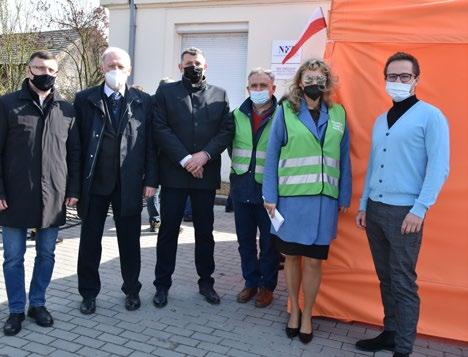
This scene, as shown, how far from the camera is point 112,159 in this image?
378 cm

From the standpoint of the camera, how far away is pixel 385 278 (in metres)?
3.32

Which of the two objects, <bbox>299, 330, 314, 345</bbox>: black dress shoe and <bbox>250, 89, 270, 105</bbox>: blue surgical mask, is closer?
<bbox>299, 330, 314, 345</bbox>: black dress shoe

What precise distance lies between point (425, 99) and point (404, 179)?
0.86 meters

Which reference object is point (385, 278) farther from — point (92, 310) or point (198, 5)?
point (198, 5)

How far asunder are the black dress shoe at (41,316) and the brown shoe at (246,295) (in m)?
1.59

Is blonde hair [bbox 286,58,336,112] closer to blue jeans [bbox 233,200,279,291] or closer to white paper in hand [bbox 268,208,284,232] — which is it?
white paper in hand [bbox 268,208,284,232]

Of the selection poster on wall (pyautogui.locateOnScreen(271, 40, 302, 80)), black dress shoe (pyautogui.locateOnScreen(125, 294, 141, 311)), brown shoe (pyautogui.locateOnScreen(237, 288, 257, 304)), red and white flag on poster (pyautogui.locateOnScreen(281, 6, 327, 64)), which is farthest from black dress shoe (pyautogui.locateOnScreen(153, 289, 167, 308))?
red and white flag on poster (pyautogui.locateOnScreen(281, 6, 327, 64))

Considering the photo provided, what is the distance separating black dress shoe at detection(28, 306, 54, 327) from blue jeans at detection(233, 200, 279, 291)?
1682 mm

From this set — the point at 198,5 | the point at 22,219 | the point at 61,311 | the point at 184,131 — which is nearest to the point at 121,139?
the point at 184,131

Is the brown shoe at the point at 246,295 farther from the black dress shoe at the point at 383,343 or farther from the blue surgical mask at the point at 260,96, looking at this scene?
the blue surgical mask at the point at 260,96

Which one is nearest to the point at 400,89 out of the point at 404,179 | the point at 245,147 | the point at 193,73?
the point at 404,179

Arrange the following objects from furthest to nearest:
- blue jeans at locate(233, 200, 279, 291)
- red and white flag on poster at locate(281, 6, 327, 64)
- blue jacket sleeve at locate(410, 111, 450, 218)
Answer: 1. red and white flag on poster at locate(281, 6, 327, 64)
2. blue jeans at locate(233, 200, 279, 291)
3. blue jacket sleeve at locate(410, 111, 450, 218)

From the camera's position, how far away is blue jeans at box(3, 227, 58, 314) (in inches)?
137

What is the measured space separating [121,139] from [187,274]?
6.31ft
